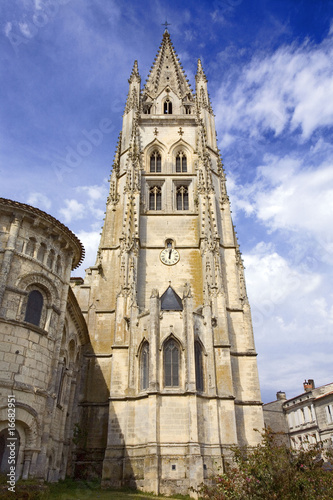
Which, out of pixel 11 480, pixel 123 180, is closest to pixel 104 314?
pixel 123 180

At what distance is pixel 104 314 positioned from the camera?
82.9ft

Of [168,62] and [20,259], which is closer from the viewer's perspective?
[20,259]

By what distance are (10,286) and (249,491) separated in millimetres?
9801

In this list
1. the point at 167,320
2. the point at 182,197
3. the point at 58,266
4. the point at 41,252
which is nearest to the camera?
the point at 41,252

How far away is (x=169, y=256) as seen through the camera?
27516mm

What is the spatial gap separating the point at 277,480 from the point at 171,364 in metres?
12.5

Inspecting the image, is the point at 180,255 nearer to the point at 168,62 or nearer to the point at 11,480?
the point at 11,480

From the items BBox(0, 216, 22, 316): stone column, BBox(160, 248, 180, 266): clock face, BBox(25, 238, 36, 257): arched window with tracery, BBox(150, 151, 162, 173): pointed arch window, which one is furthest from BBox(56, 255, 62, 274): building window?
BBox(150, 151, 162, 173): pointed arch window

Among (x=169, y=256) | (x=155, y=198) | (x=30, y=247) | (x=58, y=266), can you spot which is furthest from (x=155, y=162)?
(x=30, y=247)

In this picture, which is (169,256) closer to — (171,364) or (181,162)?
(171,364)

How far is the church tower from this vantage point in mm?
19562

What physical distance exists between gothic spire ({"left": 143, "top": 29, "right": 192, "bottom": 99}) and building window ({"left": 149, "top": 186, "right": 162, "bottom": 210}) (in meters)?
12.5

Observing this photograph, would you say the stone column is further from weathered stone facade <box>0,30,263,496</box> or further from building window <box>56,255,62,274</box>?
building window <box>56,255,62,274</box>

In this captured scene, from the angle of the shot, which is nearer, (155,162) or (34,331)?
(34,331)
